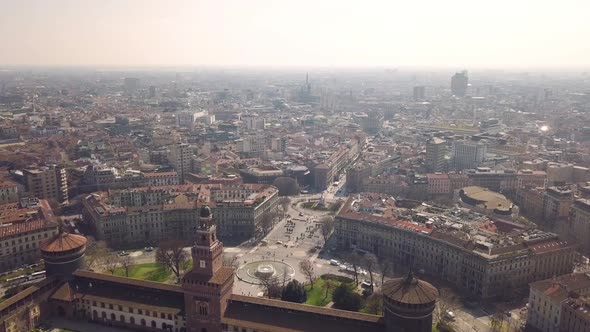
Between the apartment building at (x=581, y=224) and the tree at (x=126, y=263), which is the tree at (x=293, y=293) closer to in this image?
the tree at (x=126, y=263)

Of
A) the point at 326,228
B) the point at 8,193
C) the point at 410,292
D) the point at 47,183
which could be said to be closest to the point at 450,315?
the point at 410,292

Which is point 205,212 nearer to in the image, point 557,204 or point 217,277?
point 217,277

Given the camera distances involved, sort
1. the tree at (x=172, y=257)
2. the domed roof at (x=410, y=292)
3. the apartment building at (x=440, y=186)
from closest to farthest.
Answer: the domed roof at (x=410, y=292), the tree at (x=172, y=257), the apartment building at (x=440, y=186)

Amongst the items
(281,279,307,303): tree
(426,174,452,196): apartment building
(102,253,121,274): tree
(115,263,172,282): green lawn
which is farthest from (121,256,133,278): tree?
(426,174,452,196): apartment building

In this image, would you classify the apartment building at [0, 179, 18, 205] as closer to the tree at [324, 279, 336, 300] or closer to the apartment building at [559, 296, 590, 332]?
the tree at [324, 279, 336, 300]

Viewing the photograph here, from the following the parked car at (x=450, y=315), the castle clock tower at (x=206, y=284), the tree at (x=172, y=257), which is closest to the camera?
Result: the castle clock tower at (x=206, y=284)

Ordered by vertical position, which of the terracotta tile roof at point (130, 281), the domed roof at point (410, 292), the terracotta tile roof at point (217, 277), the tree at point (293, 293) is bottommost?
the tree at point (293, 293)

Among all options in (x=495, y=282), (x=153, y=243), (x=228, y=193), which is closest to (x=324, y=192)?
(x=228, y=193)

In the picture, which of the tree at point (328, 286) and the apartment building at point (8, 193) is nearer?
the tree at point (328, 286)

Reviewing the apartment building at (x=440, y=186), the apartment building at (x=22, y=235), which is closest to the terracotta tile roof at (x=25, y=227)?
the apartment building at (x=22, y=235)
